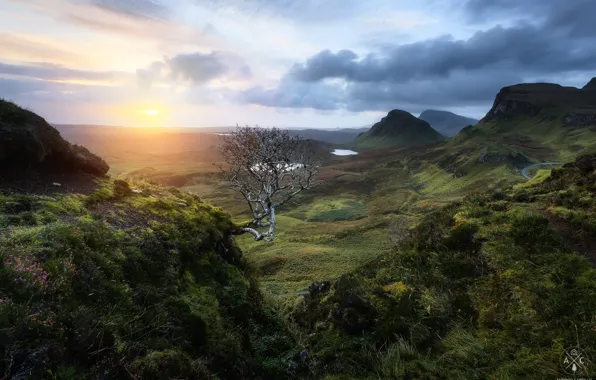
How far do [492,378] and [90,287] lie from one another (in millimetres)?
9050

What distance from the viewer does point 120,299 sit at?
7.69 meters

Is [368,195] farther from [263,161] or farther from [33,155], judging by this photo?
[33,155]

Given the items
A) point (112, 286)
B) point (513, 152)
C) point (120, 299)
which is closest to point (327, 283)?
point (120, 299)

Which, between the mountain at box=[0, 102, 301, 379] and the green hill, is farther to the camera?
the green hill

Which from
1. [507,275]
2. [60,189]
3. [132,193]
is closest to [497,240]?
[507,275]

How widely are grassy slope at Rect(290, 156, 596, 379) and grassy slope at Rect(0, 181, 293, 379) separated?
245cm

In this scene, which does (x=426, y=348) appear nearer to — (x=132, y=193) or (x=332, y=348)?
(x=332, y=348)

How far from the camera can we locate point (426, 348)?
27.8 ft

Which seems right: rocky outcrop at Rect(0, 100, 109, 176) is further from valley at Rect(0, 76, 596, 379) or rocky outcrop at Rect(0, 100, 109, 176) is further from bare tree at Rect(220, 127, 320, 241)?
bare tree at Rect(220, 127, 320, 241)

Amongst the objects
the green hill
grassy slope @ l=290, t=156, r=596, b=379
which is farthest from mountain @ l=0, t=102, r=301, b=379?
the green hill

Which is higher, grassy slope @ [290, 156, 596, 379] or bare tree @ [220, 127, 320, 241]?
bare tree @ [220, 127, 320, 241]

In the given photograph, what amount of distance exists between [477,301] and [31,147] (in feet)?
57.8

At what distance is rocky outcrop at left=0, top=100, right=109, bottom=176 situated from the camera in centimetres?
1247

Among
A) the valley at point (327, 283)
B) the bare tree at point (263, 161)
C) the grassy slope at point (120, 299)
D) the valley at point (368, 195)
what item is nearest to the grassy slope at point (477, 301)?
the valley at point (327, 283)
